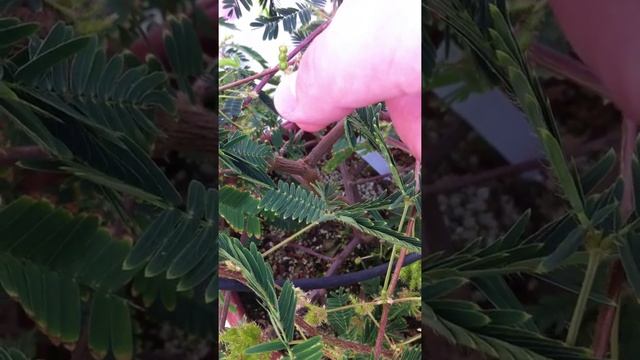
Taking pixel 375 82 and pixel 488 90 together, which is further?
pixel 375 82

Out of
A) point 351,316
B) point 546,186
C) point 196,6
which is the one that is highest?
point 196,6

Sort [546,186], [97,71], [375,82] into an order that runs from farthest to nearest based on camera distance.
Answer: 1. [375,82]
2. [546,186]
3. [97,71]

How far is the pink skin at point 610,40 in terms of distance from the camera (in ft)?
1.57

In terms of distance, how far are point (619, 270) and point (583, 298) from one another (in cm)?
3

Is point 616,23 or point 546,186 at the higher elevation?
point 616,23

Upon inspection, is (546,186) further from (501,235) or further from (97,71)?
(97,71)

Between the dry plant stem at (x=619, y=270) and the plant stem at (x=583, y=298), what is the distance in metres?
0.01

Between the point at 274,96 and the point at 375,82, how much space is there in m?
0.19

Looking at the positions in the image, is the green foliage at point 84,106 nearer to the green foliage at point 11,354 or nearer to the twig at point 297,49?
the green foliage at point 11,354

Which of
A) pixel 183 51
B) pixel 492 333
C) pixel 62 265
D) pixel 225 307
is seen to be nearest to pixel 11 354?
pixel 62 265

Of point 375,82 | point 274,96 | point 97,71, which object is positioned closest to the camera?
point 97,71

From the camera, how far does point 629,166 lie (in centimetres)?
48

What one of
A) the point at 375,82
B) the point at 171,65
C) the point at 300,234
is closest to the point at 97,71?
the point at 171,65

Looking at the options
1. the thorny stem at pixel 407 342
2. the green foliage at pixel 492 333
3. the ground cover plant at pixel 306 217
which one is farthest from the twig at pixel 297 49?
the green foliage at pixel 492 333
